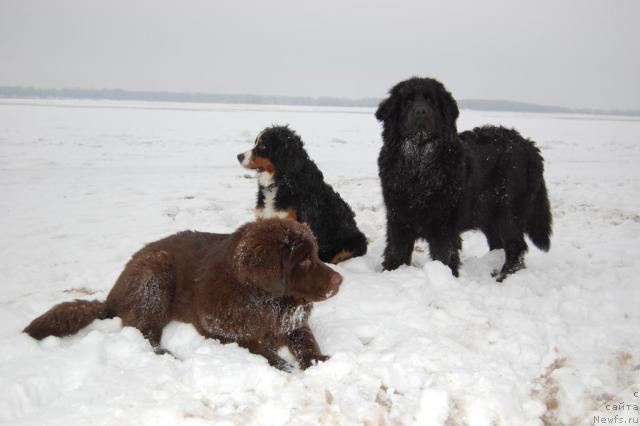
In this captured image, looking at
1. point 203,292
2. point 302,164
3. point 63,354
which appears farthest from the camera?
point 302,164

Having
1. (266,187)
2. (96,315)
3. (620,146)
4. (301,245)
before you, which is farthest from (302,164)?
(620,146)

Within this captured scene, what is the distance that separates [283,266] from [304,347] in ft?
2.27

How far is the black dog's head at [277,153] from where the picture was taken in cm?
636

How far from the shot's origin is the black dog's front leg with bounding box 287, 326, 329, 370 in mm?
3465

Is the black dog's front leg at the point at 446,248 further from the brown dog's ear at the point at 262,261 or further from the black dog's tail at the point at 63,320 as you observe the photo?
the black dog's tail at the point at 63,320

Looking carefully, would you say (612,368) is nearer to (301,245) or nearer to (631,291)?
(631,291)

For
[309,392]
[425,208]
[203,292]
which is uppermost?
[425,208]

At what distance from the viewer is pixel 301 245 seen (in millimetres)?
3531

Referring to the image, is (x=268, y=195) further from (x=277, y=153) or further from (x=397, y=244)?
(x=397, y=244)

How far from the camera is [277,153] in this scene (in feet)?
21.0

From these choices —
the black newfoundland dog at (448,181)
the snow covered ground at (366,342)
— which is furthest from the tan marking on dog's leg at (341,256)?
the black newfoundland dog at (448,181)

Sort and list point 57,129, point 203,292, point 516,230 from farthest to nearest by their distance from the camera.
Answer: point 57,129 → point 516,230 → point 203,292

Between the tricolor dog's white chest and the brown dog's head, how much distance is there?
2745 millimetres

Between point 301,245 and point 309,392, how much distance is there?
43.2 inches
